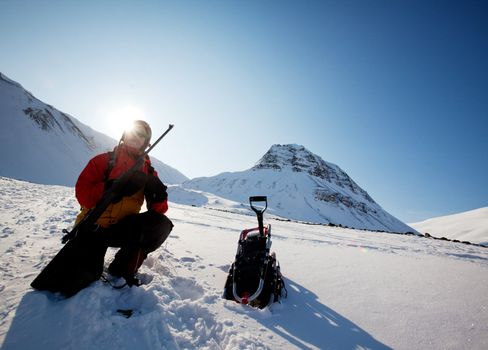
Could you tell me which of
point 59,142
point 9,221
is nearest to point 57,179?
point 59,142

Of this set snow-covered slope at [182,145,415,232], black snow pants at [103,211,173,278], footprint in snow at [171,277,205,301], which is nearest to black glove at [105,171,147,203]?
black snow pants at [103,211,173,278]

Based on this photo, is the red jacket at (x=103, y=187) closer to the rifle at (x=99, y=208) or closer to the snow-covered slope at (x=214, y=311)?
the rifle at (x=99, y=208)

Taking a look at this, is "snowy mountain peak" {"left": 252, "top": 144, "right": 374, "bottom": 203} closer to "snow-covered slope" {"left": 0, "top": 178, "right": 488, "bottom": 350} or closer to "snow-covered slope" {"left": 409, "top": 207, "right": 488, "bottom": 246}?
"snow-covered slope" {"left": 409, "top": 207, "right": 488, "bottom": 246}

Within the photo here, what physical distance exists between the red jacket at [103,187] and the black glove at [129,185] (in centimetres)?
13

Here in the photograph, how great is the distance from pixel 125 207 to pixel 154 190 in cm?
43

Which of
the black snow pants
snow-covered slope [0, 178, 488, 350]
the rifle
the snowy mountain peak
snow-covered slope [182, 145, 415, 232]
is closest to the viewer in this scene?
snow-covered slope [0, 178, 488, 350]

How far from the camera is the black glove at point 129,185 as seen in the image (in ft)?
9.45

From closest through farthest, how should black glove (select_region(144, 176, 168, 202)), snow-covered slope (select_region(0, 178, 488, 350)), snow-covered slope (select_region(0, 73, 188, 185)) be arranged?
snow-covered slope (select_region(0, 178, 488, 350)) → black glove (select_region(144, 176, 168, 202)) → snow-covered slope (select_region(0, 73, 188, 185))

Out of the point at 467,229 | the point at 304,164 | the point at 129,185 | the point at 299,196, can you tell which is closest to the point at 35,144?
the point at 129,185

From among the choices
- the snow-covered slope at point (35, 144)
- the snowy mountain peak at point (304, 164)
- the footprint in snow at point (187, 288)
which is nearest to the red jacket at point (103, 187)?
the footprint in snow at point (187, 288)

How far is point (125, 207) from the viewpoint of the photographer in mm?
3188

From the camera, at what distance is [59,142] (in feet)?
202

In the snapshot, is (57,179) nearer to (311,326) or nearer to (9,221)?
(9,221)

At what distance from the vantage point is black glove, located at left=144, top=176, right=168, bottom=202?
322 centimetres
